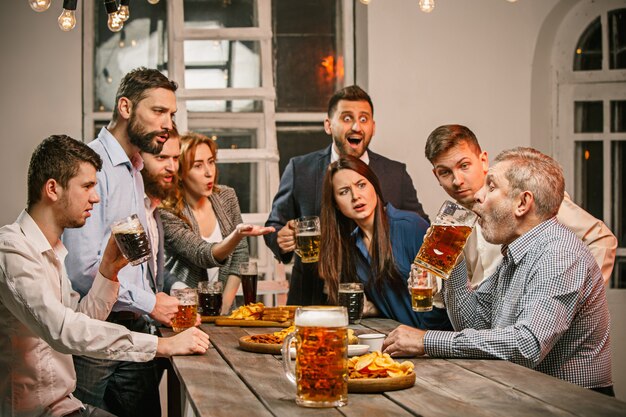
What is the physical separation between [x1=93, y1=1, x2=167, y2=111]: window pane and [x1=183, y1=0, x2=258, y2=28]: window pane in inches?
7.1

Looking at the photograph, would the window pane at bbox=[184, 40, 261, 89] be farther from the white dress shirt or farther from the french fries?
the french fries

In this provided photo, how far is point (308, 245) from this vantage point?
12.0 feet

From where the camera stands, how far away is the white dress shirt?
8.76 ft

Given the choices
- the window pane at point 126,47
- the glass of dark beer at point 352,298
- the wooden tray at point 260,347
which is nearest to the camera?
the wooden tray at point 260,347

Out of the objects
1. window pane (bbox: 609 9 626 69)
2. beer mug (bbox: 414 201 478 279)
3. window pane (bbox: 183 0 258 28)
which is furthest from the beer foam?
window pane (bbox: 609 9 626 69)

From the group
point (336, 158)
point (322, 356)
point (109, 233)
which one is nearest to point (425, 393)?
point (322, 356)

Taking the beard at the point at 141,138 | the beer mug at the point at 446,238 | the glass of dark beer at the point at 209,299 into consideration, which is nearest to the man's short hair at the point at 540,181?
the beer mug at the point at 446,238

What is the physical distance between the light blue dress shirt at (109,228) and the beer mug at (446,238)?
1.17 meters

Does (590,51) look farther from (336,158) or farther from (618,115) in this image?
(336,158)

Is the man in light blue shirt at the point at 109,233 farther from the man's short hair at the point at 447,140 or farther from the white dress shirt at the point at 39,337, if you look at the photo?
the man's short hair at the point at 447,140

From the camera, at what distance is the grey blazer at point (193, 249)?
14.0 feet

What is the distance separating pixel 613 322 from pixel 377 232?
8.50 feet

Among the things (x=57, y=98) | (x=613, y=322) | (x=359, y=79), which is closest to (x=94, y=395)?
(x=57, y=98)

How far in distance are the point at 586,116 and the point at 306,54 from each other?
1933mm
